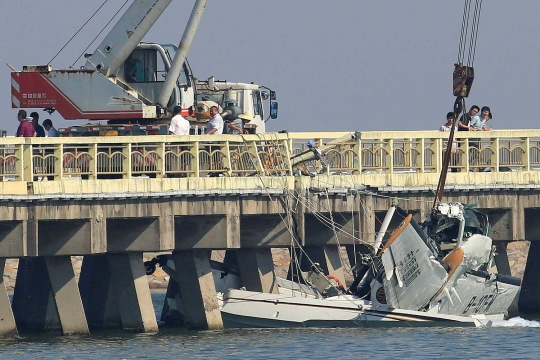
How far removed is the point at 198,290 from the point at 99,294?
465 cm

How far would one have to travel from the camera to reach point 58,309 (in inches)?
1446

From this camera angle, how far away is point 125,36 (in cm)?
4206

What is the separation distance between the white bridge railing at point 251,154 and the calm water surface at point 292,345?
3813mm

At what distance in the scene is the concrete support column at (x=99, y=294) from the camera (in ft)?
136

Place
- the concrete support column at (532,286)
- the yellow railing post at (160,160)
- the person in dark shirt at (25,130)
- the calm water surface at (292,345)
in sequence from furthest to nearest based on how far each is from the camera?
the concrete support column at (532,286) < the person in dark shirt at (25,130) < the yellow railing post at (160,160) < the calm water surface at (292,345)

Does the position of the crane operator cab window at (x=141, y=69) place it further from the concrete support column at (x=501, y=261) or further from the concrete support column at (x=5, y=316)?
the concrete support column at (x=501, y=261)

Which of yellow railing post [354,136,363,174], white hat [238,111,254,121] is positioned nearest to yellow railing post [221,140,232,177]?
yellow railing post [354,136,363,174]

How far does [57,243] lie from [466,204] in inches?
407

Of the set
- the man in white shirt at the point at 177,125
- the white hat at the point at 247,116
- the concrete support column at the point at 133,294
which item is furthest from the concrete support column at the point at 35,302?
the white hat at the point at 247,116

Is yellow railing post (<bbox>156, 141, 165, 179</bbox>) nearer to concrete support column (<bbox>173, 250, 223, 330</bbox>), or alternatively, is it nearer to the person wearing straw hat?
concrete support column (<bbox>173, 250, 223, 330</bbox>)

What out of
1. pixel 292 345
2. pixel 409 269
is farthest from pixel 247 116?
pixel 292 345

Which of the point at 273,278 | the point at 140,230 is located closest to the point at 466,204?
Result: the point at 273,278

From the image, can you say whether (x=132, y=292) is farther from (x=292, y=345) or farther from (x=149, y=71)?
(x=149, y=71)

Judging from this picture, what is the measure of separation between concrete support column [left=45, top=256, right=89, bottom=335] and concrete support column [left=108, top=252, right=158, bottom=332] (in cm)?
132
